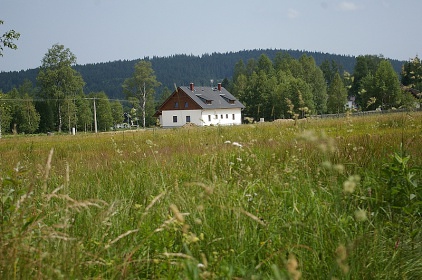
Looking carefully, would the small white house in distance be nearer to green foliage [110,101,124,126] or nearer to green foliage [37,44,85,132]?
green foliage [37,44,85,132]

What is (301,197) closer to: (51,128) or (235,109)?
(235,109)

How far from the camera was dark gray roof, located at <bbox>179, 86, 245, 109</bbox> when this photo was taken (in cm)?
6888

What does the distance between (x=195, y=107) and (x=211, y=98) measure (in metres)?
5.57

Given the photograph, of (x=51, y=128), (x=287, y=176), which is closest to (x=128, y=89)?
(x=51, y=128)

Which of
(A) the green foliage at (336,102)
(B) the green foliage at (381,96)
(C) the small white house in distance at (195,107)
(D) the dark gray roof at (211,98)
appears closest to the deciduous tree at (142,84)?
(C) the small white house in distance at (195,107)

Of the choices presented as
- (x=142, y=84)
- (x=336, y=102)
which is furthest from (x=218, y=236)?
(x=142, y=84)

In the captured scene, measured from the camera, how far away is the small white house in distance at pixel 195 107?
67.5m

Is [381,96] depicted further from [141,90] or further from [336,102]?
[141,90]

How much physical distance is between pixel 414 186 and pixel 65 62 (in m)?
63.5

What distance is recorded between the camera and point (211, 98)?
237 feet

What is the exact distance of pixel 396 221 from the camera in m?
2.85

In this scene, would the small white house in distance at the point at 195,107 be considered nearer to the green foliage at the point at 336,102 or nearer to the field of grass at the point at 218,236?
the green foliage at the point at 336,102

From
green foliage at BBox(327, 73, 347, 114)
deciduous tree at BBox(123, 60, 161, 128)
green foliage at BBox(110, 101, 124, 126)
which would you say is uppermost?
deciduous tree at BBox(123, 60, 161, 128)

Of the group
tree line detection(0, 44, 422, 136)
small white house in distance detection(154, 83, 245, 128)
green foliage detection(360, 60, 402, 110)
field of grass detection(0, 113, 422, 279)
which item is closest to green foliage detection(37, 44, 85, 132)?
tree line detection(0, 44, 422, 136)
